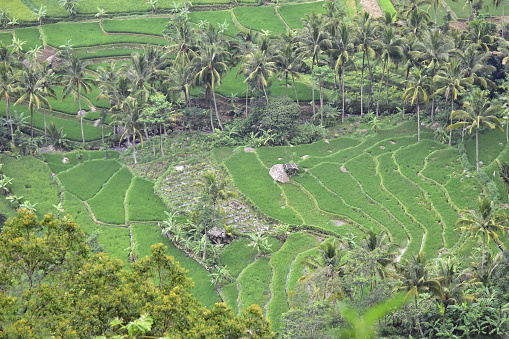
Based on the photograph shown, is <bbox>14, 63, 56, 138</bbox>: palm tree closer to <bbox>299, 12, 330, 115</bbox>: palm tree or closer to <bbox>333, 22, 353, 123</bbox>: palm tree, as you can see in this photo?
<bbox>299, 12, 330, 115</bbox>: palm tree

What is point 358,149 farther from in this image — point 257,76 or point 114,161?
point 114,161

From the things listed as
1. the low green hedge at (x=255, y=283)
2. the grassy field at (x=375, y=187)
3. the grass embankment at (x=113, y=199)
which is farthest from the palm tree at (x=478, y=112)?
the grass embankment at (x=113, y=199)

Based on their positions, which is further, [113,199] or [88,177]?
[88,177]

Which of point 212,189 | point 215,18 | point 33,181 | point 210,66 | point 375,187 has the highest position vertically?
point 215,18

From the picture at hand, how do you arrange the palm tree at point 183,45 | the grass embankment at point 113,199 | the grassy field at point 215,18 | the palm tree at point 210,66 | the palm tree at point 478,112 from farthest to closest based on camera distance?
the grassy field at point 215,18
the palm tree at point 183,45
the palm tree at point 210,66
the grass embankment at point 113,199
the palm tree at point 478,112

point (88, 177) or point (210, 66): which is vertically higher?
point (210, 66)

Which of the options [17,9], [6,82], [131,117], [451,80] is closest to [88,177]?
[131,117]

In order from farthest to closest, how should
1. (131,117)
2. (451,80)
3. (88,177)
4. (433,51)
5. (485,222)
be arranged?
(433,51) → (88,177) → (131,117) → (451,80) → (485,222)

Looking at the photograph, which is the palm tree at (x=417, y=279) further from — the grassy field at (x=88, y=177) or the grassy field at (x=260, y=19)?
the grassy field at (x=260, y=19)

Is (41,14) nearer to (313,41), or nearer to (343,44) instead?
(313,41)
